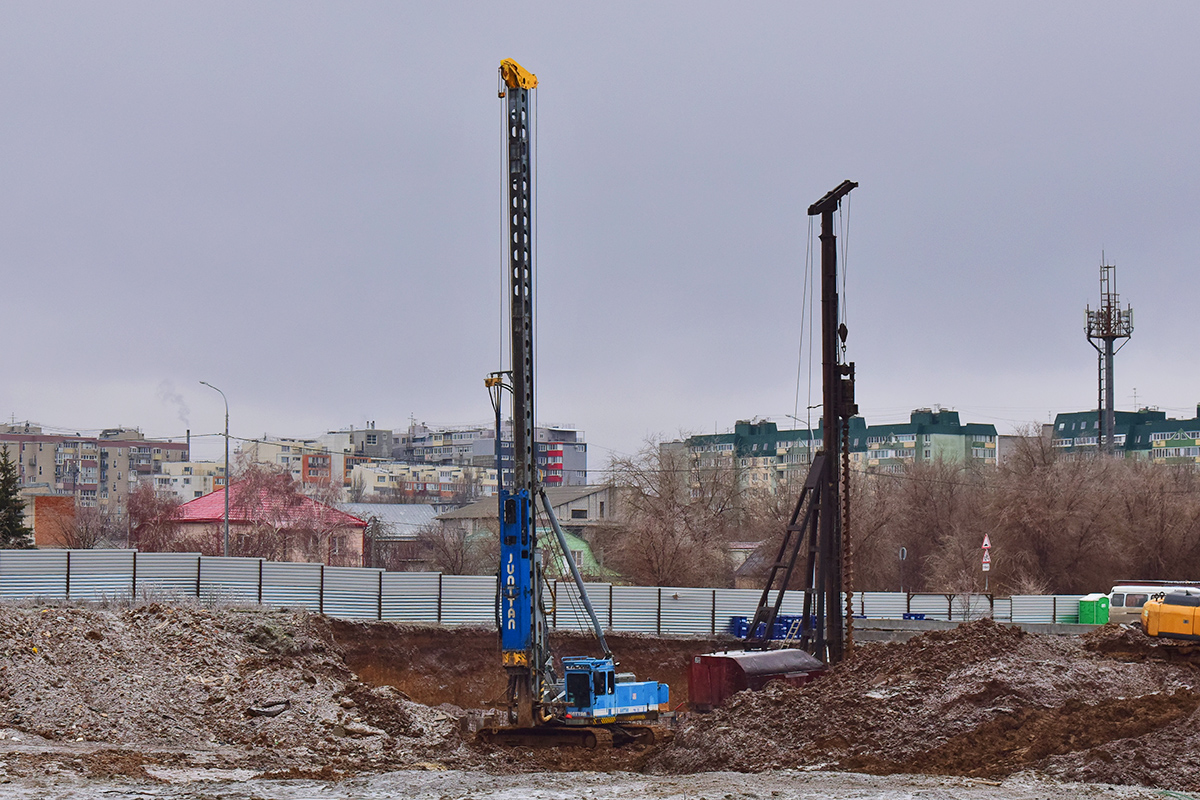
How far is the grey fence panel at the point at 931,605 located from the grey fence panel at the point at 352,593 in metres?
18.8

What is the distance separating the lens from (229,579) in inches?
1432

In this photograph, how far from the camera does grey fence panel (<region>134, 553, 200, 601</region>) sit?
35500 millimetres

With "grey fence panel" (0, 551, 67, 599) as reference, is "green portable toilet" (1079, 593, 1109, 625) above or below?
below

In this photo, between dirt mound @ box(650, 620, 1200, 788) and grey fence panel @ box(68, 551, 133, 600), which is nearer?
dirt mound @ box(650, 620, 1200, 788)

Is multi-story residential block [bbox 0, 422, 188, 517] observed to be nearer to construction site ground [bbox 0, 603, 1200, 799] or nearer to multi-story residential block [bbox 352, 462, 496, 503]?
multi-story residential block [bbox 352, 462, 496, 503]

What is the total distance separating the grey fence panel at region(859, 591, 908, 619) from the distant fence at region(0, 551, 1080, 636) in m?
0.03

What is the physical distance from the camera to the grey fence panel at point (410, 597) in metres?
38.3

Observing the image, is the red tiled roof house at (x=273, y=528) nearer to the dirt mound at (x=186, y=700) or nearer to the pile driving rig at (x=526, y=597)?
the dirt mound at (x=186, y=700)

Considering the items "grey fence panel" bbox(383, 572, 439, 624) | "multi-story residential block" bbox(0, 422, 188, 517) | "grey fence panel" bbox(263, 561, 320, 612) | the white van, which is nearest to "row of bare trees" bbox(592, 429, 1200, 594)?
the white van

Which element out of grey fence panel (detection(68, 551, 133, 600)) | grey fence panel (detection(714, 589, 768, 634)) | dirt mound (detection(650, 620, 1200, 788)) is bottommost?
grey fence panel (detection(714, 589, 768, 634))

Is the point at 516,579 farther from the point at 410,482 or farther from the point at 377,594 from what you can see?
the point at 410,482

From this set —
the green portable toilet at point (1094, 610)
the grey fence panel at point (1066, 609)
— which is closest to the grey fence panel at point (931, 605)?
the grey fence panel at point (1066, 609)

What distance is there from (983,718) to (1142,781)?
10.9 feet

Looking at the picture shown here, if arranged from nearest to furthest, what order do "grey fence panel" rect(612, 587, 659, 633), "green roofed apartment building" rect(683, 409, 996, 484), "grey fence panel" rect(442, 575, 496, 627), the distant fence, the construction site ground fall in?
the construction site ground
the distant fence
"grey fence panel" rect(442, 575, 496, 627)
"grey fence panel" rect(612, 587, 659, 633)
"green roofed apartment building" rect(683, 409, 996, 484)
